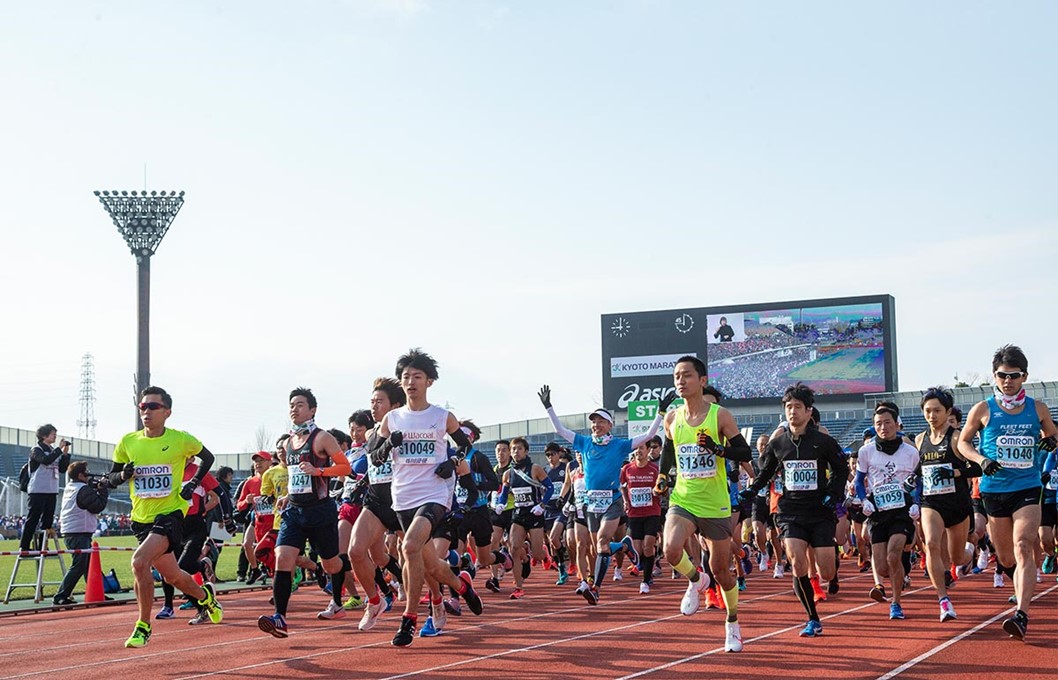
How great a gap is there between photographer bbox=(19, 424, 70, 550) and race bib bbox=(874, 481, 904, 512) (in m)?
11.7

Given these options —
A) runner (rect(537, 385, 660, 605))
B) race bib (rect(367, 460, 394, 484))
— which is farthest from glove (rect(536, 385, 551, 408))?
race bib (rect(367, 460, 394, 484))

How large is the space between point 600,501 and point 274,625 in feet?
18.2

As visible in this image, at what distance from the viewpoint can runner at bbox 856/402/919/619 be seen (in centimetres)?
1266

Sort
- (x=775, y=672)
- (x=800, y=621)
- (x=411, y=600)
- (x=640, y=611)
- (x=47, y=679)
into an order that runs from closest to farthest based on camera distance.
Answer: (x=775, y=672)
(x=47, y=679)
(x=411, y=600)
(x=800, y=621)
(x=640, y=611)

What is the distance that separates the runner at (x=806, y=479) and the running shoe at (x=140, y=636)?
5.37m

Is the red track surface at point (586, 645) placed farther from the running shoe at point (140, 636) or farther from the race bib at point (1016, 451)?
the race bib at point (1016, 451)

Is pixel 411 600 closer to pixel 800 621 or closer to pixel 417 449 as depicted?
pixel 417 449

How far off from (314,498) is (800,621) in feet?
15.5

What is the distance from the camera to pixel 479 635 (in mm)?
11930

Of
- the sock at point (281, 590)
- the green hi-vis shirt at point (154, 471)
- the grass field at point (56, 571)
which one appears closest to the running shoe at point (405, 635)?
the sock at point (281, 590)

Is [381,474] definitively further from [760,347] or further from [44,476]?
[760,347]

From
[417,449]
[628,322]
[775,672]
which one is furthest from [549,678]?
[628,322]

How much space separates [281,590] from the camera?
1137cm

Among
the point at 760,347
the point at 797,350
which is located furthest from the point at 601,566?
the point at 760,347
